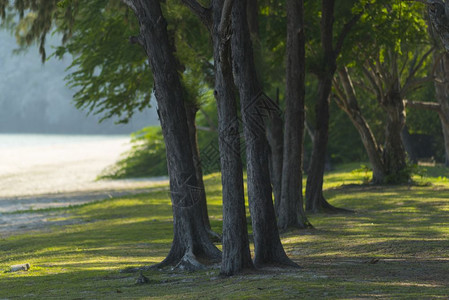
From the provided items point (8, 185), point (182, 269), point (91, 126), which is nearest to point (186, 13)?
point (182, 269)

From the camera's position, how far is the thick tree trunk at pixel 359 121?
78.0ft

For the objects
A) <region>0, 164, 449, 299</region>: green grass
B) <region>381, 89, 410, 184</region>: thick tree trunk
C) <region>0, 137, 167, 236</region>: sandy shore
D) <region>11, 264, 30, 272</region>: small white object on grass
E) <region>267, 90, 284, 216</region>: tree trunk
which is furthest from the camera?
<region>381, 89, 410, 184</region>: thick tree trunk

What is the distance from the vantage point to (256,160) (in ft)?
32.9

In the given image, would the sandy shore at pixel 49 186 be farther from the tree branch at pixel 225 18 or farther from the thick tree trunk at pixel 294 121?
the tree branch at pixel 225 18

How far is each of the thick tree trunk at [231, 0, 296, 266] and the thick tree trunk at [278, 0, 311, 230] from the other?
15.0ft

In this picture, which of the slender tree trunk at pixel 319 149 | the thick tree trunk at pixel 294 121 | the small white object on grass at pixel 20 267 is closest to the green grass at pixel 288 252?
the small white object on grass at pixel 20 267

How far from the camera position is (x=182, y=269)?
35.6ft

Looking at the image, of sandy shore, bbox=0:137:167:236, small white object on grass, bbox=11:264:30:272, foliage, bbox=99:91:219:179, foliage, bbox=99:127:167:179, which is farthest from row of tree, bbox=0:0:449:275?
foliage, bbox=99:127:167:179

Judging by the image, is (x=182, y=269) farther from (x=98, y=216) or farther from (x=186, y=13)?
(x=98, y=216)

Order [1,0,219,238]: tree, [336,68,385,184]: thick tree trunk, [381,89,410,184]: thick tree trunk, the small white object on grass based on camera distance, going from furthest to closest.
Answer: [381,89,410,184]: thick tree trunk, [336,68,385,184]: thick tree trunk, [1,0,219,238]: tree, the small white object on grass

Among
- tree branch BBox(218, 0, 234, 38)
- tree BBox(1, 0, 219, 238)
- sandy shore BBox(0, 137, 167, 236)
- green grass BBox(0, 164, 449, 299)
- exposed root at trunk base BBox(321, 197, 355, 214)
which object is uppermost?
tree BBox(1, 0, 219, 238)

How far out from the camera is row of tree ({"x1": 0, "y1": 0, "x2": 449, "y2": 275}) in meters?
9.84

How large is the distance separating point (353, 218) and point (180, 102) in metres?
6.73

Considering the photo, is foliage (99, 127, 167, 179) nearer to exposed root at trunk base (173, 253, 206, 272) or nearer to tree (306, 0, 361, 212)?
tree (306, 0, 361, 212)
